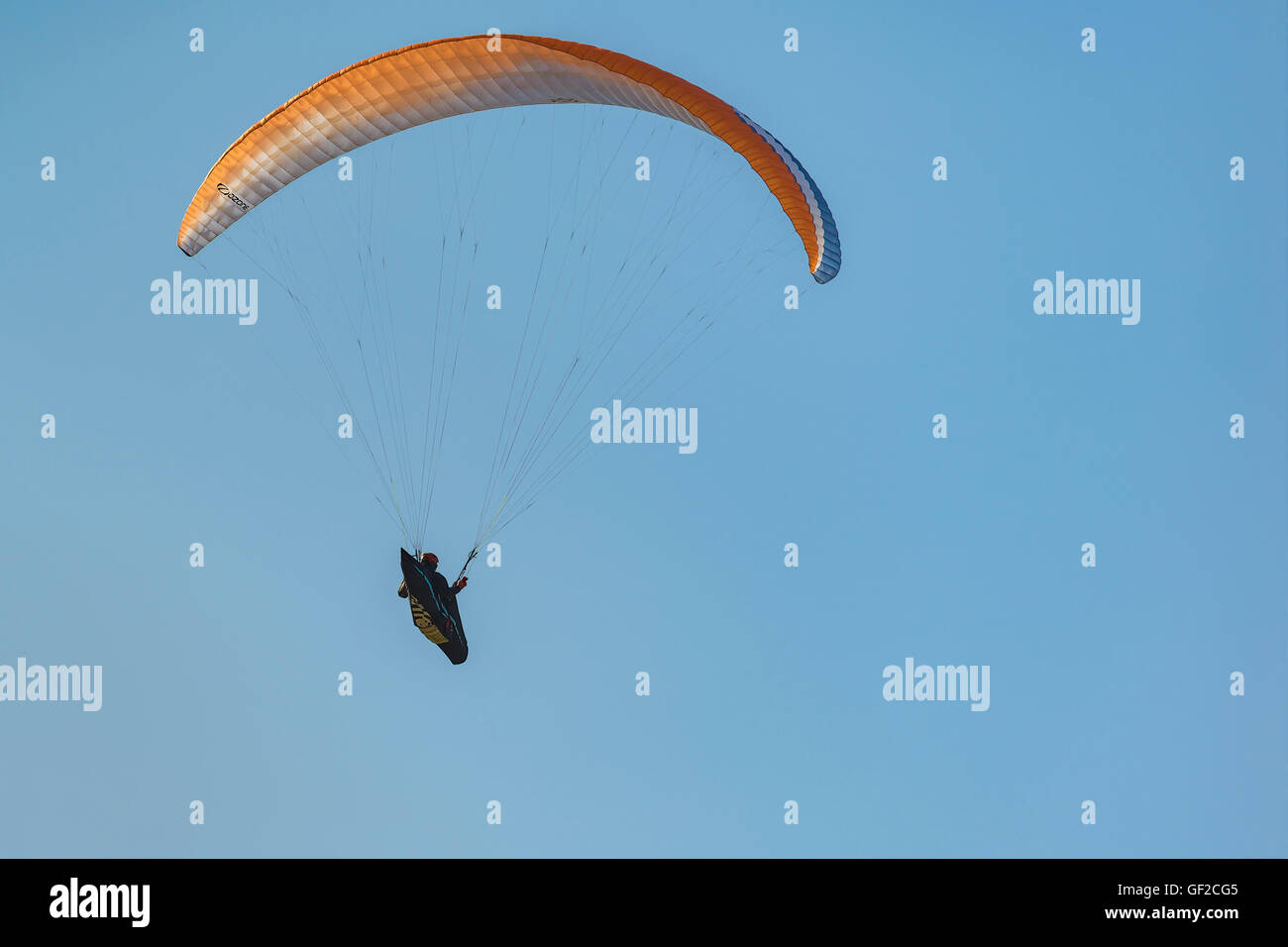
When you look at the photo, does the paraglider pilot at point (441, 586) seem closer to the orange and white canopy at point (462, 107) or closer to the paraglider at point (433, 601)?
the paraglider at point (433, 601)

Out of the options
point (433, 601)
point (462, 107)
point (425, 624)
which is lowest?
point (425, 624)

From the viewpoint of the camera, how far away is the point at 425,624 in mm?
20797

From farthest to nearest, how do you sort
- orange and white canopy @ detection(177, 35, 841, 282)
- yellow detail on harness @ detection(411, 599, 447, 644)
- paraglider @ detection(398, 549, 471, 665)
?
yellow detail on harness @ detection(411, 599, 447, 644)
paraglider @ detection(398, 549, 471, 665)
orange and white canopy @ detection(177, 35, 841, 282)

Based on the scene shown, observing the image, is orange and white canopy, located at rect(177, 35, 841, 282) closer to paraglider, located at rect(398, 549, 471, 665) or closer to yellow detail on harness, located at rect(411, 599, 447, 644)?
paraglider, located at rect(398, 549, 471, 665)

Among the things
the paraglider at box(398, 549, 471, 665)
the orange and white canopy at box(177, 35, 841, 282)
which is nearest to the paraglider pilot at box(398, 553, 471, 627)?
the paraglider at box(398, 549, 471, 665)

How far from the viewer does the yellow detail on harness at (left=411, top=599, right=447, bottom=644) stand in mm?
20656

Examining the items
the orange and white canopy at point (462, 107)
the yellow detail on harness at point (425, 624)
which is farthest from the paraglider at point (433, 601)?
the orange and white canopy at point (462, 107)

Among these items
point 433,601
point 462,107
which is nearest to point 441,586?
point 433,601

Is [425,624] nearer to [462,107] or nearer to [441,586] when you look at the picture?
[441,586]

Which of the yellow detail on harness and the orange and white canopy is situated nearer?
the orange and white canopy

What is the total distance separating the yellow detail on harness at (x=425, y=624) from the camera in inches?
813
